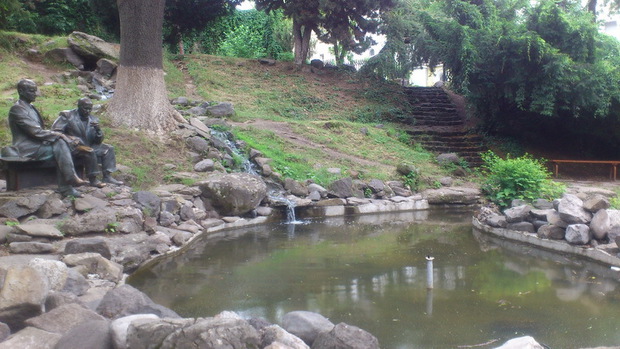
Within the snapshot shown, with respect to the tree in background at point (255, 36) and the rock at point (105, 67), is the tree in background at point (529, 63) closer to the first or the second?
the tree in background at point (255, 36)

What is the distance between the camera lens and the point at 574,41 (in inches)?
668

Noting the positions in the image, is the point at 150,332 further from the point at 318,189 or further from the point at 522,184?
the point at 522,184

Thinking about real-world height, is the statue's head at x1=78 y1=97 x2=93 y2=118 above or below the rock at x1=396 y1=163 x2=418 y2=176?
above

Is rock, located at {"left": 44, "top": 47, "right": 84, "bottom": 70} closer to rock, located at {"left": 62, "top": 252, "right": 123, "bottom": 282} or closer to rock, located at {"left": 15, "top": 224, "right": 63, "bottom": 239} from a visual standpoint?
rock, located at {"left": 15, "top": 224, "right": 63, "bottom": 239}

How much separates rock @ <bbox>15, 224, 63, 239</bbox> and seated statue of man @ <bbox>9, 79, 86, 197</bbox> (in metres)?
1.21

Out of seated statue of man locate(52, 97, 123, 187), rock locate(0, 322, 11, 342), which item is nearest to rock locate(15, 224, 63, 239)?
seated statue of man locate(52, 97, 123, 187)

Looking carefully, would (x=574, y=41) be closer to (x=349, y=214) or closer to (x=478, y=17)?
(x=478, y=17)

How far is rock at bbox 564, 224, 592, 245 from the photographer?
28.1 feet

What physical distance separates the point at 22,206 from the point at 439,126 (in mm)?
16436

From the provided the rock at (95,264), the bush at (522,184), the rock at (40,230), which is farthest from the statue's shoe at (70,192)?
the bush at (522,184)

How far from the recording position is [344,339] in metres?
4.26

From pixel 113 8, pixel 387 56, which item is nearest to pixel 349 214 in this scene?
pixel 387 56

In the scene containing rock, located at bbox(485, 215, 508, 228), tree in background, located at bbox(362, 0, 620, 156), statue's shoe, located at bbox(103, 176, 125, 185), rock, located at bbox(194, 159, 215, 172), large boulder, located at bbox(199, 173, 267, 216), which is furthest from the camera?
tree in background, located at bbox(362, 0, 620, 156)

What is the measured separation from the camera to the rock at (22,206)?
308 inches
